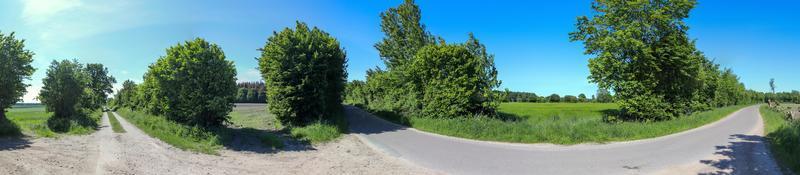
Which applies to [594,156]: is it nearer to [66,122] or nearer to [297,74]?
[297,74]

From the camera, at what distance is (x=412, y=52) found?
36.6 m

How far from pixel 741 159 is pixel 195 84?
63.8ft

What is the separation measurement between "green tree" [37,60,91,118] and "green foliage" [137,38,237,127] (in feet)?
22.8

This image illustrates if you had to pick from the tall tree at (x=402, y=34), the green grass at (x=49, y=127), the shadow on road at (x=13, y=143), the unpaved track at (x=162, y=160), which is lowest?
the unpaved track at (x=162, y=160)

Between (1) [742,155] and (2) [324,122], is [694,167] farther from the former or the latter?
(2) [324,122]

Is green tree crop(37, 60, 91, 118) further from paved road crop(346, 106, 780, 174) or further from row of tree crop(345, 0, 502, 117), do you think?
row of tree crop(345, 0, 502, 117)

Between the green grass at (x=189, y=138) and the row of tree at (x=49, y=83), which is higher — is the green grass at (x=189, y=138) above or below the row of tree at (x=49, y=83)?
below

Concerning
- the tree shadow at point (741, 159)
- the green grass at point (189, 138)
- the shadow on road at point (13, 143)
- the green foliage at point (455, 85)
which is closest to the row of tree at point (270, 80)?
the green grass at point (189, 138)

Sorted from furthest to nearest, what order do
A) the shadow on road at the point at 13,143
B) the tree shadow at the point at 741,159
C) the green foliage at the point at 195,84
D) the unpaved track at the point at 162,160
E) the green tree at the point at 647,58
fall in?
the green tree at the point at 647,58
the green foliage at the point at 195,84
the shadow on road at the point at 13,143
the tree shadow at the point at 741,159
the unpaved track at the point at 162,160

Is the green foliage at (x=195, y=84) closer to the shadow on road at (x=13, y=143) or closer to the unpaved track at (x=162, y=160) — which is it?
the unpaved track at (x=162, y=160)

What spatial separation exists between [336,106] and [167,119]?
31.0 feet

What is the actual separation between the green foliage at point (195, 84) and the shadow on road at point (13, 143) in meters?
4.66

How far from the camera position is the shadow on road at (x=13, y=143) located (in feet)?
36.5

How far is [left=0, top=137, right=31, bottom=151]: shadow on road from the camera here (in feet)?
36.5
